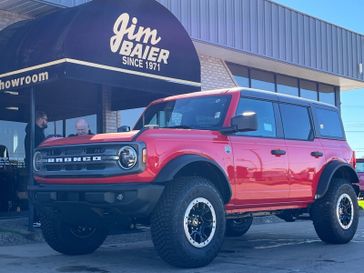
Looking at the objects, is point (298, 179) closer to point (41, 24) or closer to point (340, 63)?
point (41, 24)

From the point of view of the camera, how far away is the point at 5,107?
12.1 meters

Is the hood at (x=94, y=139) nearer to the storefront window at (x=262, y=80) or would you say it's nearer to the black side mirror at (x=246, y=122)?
the black side mirror at (x=246, y=122)

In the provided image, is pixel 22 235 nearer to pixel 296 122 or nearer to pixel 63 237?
pixel 63 237

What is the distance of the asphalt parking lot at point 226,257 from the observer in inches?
246

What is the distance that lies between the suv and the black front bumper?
11mm

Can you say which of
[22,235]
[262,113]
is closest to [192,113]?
[262,113]

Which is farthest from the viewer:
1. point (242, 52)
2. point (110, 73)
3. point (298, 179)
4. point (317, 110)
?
point (242, 52)

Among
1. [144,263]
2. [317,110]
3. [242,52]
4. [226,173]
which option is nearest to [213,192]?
[226,173]

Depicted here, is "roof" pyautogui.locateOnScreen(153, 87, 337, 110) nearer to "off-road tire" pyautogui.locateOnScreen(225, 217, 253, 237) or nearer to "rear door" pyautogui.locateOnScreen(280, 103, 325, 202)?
"rear door" pyautogui.locateOnScreen(280, 103, 325, 202)

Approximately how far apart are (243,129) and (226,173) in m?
0.54

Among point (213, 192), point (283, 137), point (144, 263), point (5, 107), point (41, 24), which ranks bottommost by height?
point (144, 263)

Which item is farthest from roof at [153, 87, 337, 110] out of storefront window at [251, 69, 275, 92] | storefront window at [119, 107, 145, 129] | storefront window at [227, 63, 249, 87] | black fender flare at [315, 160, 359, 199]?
storefront window at [251, 69, 275, 92]

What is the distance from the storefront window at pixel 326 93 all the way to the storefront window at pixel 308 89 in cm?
43

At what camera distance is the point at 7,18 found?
10961mm
